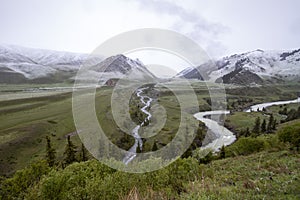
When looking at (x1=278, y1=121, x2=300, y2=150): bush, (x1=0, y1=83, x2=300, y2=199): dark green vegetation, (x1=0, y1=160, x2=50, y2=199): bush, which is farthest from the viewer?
(x1=278, y1=121, x2=300, y2=150): bush

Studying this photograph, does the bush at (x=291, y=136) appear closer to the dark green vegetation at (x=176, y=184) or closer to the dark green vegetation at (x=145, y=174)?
the dark green vegetation at (x=145, y=174)

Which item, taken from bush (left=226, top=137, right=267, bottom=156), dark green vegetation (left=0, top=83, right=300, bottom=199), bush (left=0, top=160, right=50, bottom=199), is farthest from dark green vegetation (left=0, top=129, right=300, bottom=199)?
bush (left=226, top=137, right=267, bottom=156)

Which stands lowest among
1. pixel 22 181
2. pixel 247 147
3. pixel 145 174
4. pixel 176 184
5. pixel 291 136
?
pixel 247 147

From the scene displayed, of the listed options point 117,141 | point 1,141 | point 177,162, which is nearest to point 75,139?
point 117,141

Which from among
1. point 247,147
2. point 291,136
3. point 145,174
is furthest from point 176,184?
point 247,147

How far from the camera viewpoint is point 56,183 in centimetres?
1608

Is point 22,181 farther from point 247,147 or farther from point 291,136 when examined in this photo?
point 247,147

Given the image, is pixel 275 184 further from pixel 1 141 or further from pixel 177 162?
pixel 1 141

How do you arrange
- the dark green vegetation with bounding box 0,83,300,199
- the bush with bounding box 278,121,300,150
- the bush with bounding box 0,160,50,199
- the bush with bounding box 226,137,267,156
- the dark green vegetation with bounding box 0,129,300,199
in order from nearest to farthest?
the dark green vegetation with bounding box 0,129,300,199, the dark green vegetation with bounding box 0,83,300,199, the bush with bounding box 0,160,50,199, the bush with bounding box 278,121,300,150, the bush with bounding box 226,137,267,156

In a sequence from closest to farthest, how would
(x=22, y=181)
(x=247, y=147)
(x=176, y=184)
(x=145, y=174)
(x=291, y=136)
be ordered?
(x=176, y=184) < (x=145, y=174) < (x=22, y=181) < (x=291, y=136) < (x=247, y=147)

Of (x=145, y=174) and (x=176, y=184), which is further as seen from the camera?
(x=145, y=174)

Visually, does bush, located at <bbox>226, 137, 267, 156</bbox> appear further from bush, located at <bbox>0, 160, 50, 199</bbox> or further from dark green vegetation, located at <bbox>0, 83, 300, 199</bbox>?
bush, located at <bbox>0, 160, 50, 199</bbox>

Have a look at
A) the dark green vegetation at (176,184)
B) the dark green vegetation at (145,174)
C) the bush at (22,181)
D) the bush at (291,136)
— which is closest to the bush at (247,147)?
the dark green vegetation at (145,174)

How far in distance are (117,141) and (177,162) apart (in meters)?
42.8
